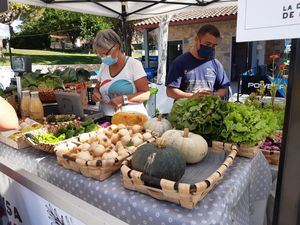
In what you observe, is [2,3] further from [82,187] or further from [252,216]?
[252,216]

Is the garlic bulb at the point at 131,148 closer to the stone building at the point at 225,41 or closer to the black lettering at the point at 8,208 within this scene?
the black lettering at the point at 8,208

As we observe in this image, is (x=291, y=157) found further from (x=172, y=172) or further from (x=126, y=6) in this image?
(x=126, y=6)

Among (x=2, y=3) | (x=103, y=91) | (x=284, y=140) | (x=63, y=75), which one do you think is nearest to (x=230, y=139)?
(x=284, y=140)

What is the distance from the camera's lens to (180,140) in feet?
4.66

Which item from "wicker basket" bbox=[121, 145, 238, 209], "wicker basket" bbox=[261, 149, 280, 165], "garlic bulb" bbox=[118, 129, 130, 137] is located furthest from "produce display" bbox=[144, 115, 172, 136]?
"wicker basket" bbox=[261, 149, 280, 165]

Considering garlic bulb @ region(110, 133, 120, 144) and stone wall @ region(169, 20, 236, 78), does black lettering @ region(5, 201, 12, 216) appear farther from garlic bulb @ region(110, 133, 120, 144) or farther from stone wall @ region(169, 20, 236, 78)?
stone wall @ region(169, 20, 236, 78)

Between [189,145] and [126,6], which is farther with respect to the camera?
[126,6]

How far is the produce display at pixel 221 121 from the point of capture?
1571mm

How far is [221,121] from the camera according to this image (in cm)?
167

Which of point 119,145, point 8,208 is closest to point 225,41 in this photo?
point 119,145

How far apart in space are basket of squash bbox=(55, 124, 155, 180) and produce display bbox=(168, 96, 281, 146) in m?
0.26

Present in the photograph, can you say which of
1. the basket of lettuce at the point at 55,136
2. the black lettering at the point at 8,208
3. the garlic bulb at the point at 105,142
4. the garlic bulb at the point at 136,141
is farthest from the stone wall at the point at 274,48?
the black lettering at the point at 8,208

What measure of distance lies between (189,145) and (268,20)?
2.30 ft

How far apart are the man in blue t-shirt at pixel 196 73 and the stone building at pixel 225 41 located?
653 cm
